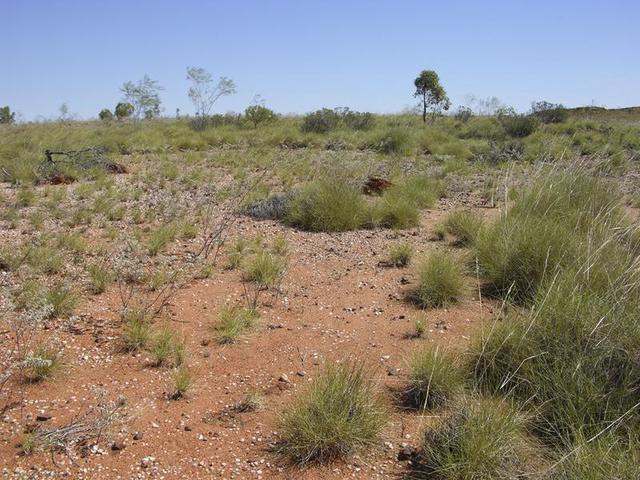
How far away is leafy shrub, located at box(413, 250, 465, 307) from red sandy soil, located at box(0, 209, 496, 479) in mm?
116

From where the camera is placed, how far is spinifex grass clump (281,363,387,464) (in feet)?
10.0

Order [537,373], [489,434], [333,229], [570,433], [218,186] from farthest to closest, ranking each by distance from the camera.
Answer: [218,186]
[333,229]
[537,373]
[570,433]
[489,434]

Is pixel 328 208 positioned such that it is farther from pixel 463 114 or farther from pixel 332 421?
pixel 463 114

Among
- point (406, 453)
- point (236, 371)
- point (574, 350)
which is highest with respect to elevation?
point (574, 350)

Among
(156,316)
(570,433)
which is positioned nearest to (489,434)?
(570,433)

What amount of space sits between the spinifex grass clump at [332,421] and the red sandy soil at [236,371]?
0.08 meters

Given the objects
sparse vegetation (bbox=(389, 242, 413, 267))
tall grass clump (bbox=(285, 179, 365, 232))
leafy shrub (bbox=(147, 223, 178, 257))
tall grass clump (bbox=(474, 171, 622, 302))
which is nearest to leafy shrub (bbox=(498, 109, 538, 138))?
tall grass clump (bbox=(285, 179, 365, 232))

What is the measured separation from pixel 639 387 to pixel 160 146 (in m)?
14.3

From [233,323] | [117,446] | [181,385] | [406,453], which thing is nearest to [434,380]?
[406,453]

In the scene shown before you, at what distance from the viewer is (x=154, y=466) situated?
9.78 feet

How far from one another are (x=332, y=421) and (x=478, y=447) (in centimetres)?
75

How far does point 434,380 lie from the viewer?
11.6 ft

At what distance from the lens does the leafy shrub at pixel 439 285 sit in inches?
201

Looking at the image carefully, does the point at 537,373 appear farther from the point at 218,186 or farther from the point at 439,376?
the point at 218,186
